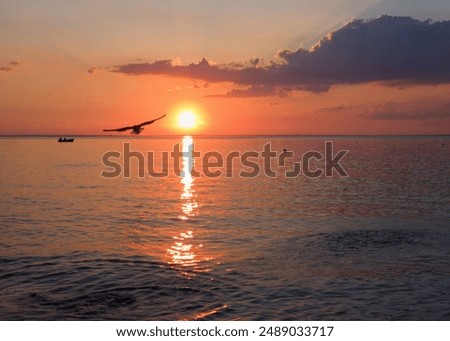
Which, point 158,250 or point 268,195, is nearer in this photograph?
point 158,250

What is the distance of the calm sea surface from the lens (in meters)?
17.2

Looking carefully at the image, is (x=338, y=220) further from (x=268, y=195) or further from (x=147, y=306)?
(x=147, y=306)

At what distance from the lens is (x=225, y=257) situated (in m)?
24.1

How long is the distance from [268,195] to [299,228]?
18391 millimetres

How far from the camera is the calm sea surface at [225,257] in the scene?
17.2 metres

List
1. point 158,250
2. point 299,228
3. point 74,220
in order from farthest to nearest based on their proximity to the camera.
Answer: point 74,220, point 299,228, point 158,250

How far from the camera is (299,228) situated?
Result: 3222 centimetres

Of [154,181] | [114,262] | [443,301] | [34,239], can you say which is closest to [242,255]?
[114,262]

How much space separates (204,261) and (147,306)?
21.4ft

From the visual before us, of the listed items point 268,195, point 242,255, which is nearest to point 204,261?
point 242,255

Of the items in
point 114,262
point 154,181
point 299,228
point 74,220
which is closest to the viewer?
point 114,262
